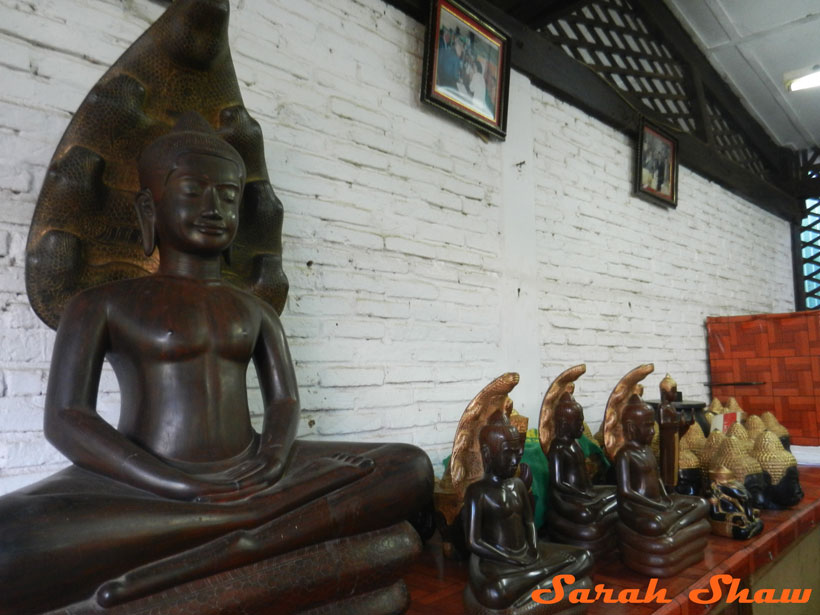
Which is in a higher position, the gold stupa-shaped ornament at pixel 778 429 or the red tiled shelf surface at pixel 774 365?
the red tiled shelf surface at pixel 774 365

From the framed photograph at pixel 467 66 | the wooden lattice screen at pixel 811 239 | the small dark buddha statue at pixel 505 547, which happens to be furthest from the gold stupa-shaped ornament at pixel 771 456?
the wooden lattice screen at pixel 811 239

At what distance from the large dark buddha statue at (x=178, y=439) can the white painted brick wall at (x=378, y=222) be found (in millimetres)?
181

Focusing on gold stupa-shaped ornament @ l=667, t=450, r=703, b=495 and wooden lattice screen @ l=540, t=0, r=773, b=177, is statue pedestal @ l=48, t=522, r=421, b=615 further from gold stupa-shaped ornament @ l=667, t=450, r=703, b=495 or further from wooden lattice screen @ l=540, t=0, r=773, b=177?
wooden lattice screen @ l=540, t=0, r=773, b=177

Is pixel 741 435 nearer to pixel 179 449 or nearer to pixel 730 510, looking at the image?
pixel 730 510

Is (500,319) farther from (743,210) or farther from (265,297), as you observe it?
(743,210)

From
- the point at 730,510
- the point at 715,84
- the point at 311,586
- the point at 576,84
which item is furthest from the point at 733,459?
the point at 715,84

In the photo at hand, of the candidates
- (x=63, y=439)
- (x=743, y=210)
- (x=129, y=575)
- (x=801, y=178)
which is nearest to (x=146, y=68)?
(x=63, y=439)

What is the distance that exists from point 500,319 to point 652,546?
3.38 ft

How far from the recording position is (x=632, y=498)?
61.3 inches

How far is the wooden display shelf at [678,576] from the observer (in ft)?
4.32

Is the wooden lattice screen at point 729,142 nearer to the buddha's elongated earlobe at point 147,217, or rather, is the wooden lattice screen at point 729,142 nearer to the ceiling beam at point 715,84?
the ceiling beam at point 715,84

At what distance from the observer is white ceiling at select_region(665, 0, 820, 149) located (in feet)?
11.6

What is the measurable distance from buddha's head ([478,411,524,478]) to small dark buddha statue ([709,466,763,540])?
88cm

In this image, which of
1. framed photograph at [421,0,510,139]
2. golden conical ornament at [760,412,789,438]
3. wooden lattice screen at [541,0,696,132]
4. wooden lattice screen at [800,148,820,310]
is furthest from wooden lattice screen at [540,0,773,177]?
golden conical ornament at [760,412,789,438]
